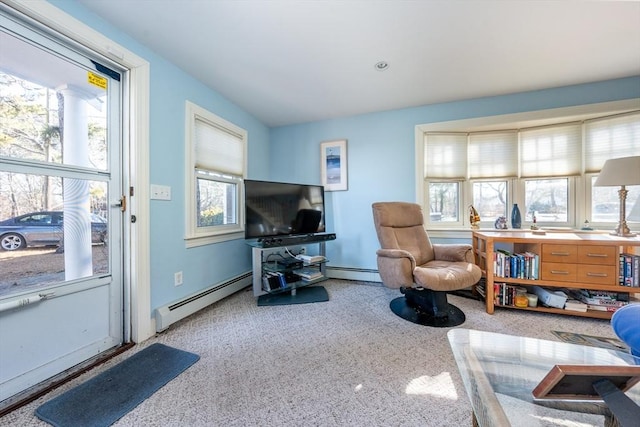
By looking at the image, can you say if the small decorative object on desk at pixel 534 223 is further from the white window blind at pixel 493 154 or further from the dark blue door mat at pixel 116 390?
the dark blue door mat at pixel 116 390

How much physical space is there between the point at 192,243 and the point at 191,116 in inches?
45.7

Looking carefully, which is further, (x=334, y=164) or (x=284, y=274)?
(x=334, y=164)

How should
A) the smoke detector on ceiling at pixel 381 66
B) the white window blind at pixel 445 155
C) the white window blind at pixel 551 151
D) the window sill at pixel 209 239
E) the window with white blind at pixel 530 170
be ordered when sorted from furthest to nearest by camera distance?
1. the white window blind at pixel 445 155
2. the white window blind at pixel 551 151
3. the window with white blind at pixel 530 170
4. the window sill at pixel 209 239
5. the smoke detector on ceiling at pixel 381 66

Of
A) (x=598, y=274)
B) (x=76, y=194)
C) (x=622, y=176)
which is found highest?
(x=622, y=176)

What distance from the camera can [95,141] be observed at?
1.55m

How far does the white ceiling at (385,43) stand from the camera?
1438mm

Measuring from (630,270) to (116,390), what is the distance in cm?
365

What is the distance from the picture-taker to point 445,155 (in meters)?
2.92

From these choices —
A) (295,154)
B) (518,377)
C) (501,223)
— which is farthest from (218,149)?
(501,223)

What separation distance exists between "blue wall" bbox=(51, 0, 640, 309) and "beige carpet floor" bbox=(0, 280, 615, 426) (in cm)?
55

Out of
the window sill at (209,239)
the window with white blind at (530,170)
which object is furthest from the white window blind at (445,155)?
the window sill at (209,239)

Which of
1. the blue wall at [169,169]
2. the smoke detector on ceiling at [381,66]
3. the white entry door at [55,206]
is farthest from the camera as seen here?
the smoke detector on ceiling at [381,66]

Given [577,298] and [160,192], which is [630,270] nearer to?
[577,298]

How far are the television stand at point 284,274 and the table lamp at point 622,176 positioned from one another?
8.33 ft
